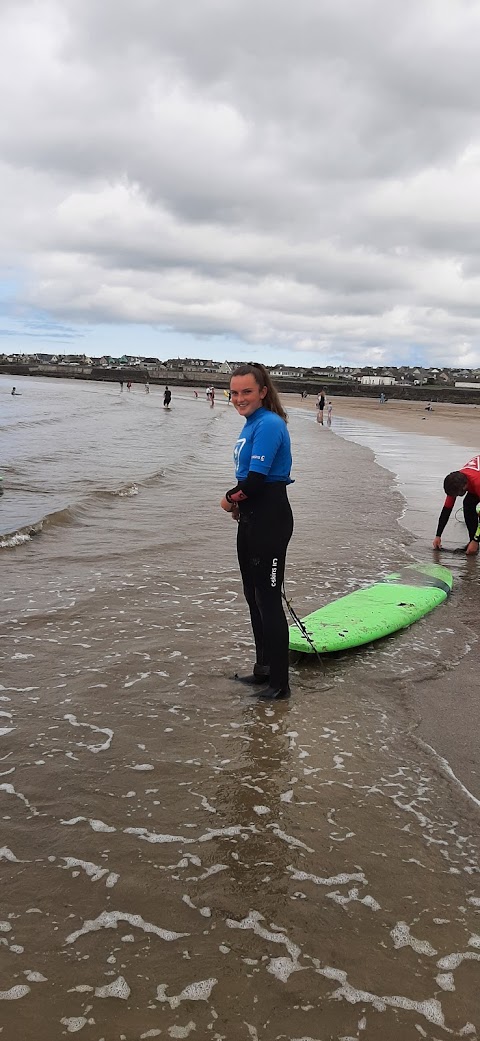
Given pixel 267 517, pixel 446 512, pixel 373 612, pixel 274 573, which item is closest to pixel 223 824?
pixel 274 573

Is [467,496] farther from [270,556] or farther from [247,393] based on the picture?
[247,393]

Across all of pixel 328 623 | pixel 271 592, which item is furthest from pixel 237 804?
pixel 328 623

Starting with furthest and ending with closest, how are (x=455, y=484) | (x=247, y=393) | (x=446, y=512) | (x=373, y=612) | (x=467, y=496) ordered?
(x=467, y=496) < (x=446, y=512) < (x=455, y=484) < (x=373, y=612) < (x=247, y=393)

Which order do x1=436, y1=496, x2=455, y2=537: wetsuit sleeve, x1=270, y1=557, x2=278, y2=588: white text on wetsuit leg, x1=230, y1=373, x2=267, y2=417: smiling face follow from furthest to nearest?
x1=436, y1=496, x2=455, y2=537: wetsuit sleeve < x1=270, y1=557, x2=278, y2=588: white text on wetsuit leg < x1=230, y1=373, x2=267, y2=417: smiling face

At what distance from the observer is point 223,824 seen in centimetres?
323

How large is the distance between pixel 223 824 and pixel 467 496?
7087 mm

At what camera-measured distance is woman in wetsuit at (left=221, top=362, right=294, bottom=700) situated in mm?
4207

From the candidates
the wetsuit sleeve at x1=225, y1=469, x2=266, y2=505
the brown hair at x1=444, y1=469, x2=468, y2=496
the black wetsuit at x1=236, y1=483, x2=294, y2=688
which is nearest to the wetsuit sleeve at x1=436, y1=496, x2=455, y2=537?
the brown hair at x1=444, y1=469, x2=468, y2=496

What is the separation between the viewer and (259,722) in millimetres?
4277

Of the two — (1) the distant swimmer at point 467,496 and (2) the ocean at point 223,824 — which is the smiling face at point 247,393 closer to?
(2) the ocean at point 223,824

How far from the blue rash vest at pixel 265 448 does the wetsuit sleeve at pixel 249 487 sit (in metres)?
0.03

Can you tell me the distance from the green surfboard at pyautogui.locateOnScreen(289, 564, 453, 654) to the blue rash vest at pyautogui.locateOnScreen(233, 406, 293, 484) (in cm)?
167

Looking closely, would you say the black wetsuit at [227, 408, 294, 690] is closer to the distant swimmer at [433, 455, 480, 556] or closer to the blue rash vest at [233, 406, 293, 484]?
the blue rash vest at [233, 406, 293, 484]


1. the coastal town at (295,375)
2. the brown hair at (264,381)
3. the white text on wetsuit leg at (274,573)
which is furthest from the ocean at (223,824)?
the coastal town at (295,375)
